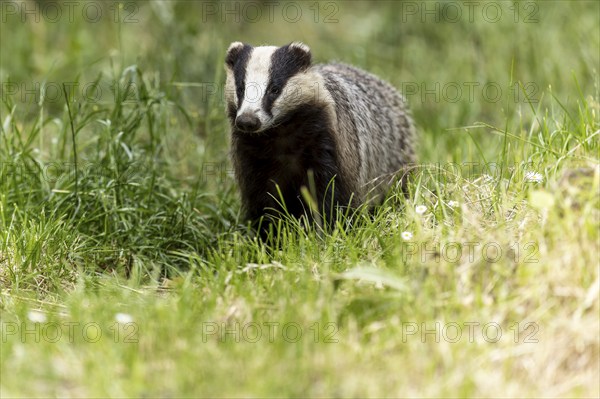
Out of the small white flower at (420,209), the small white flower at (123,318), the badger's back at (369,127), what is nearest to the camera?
the small white flower at (123,318)

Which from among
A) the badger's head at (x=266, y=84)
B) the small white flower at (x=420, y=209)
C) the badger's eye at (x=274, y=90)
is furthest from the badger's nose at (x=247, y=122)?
the small white flower at (x=420, y=209)

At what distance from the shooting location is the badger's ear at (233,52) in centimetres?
454

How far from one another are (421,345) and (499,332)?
0.95 feet

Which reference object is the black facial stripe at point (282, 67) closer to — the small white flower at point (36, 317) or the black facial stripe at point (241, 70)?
the black facial stripe at point (241, 70)

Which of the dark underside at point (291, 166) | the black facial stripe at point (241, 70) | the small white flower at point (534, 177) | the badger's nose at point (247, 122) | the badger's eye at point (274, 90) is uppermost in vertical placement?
the black facial stripe at point (241, 70)

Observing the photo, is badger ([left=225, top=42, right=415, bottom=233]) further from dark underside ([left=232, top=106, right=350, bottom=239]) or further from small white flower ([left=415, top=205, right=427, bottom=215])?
small white flower ([left=415, top=205, right=427, bottom=215])

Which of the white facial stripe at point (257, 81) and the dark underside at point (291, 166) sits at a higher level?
the white facial stripe at point (257, 81)

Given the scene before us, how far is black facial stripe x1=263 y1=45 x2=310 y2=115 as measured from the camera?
4316 millimetres

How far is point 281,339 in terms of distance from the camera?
2916 millimetres

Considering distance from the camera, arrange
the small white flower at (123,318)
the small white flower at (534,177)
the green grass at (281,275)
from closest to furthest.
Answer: the green grass at (281,275) < the small white flower at (123,318) < the small white flower at (534,177)

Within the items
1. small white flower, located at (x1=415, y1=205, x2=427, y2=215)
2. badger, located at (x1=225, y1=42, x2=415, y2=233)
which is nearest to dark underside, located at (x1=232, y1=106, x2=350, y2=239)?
badger, located at (x1=225, y1=42, x2=415, y2=233)

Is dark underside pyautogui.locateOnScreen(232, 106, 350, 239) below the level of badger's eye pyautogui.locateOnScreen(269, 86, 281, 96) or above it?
below

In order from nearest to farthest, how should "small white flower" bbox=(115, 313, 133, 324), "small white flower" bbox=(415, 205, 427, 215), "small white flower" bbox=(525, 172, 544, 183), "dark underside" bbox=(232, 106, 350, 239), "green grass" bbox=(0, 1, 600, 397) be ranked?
1. "green grass" bbox=(0, 1, 600, 397)
2. "small white flower" bbox=(115, 313, 133, 324)
3. "small white flower" bbox=(415, 205, 427, 215)
4. "small white flower" bbox=(525, 172, 544, 183)
5. "dark underside" bbox=(232, 106, 350, 239)

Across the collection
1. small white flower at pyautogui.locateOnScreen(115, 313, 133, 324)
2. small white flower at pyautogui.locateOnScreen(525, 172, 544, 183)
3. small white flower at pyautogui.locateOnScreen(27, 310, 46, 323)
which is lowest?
small white flower at pyautogui.locateOnScreen(27, 310, 46, 323)
